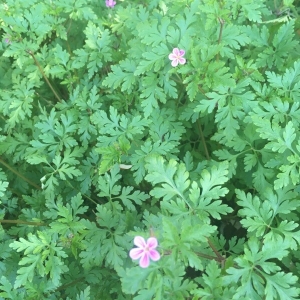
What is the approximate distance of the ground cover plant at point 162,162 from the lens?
1617mm

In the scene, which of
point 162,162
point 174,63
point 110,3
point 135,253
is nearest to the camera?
point 135,253

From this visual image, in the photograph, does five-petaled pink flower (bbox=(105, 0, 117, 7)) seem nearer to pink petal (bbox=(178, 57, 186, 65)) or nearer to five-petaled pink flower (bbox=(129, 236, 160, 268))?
pink petal (bbox=(178, 57, 186, 65))

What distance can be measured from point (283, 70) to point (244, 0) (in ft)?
1.66

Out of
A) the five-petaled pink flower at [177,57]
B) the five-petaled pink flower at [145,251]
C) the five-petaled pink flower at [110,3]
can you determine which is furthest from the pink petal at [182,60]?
the five-petaled pink flower at [110,3]

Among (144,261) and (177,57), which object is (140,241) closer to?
(144,261)

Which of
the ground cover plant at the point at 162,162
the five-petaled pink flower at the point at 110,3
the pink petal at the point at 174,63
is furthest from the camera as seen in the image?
the five-petaled pink flower at the point at 110,3

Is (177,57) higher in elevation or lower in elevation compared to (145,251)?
higher

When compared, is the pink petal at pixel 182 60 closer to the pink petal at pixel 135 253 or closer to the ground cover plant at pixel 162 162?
the ground cover plant at pixel 162 162

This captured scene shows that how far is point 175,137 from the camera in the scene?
2.26 metres

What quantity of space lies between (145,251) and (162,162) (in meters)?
0.52

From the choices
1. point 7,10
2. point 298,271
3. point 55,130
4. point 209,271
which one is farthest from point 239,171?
Result: point 7,10

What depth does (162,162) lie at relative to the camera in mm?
1759

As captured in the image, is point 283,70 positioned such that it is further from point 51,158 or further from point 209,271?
point 51,158

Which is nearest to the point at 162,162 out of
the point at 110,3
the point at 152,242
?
the point at 152,242
